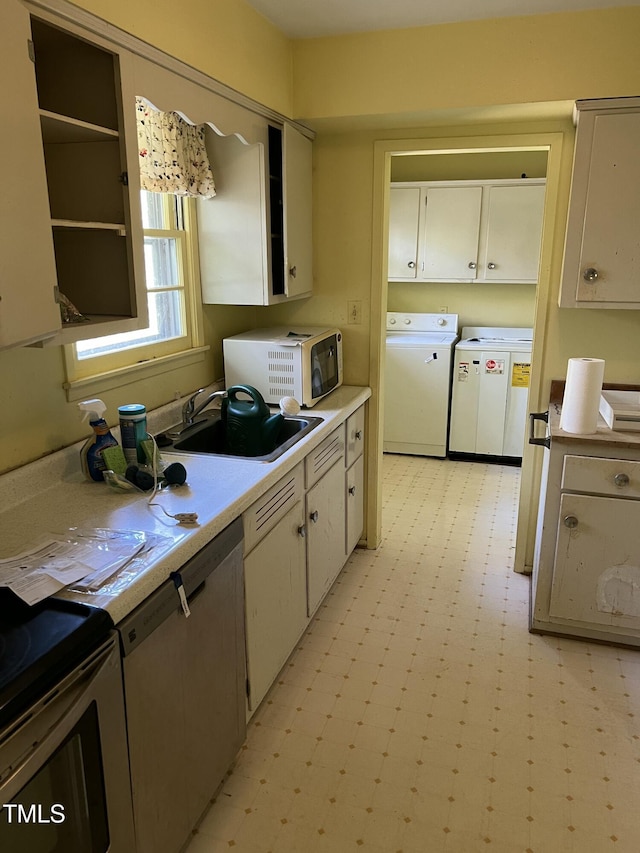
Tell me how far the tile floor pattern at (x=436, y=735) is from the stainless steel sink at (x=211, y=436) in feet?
2.81

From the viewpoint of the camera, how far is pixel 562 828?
5.73 feet

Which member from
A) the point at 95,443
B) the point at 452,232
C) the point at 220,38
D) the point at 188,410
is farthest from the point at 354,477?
the point at 452,232

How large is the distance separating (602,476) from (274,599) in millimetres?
1317

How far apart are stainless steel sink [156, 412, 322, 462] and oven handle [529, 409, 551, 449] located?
903 millimetres

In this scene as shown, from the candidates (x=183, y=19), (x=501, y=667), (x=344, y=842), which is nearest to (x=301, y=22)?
(x=183, y=19)

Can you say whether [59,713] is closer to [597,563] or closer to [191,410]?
[191,410]

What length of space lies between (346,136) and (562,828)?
2794mm

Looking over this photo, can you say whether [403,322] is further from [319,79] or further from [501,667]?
[501,667]

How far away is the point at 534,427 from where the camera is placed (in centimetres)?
294

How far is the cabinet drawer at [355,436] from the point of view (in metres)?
2.89

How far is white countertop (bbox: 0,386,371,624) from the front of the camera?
4.48 ft

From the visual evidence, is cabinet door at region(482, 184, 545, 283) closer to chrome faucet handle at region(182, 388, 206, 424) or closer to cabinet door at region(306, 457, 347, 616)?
cabinet door at region(306, 457, 347, 616)

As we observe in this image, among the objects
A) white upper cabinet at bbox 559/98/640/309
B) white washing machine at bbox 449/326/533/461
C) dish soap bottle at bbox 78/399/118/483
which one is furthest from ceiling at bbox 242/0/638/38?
white washing machine at bbox 449/326/533/461

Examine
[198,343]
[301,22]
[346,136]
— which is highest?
[301,22]
